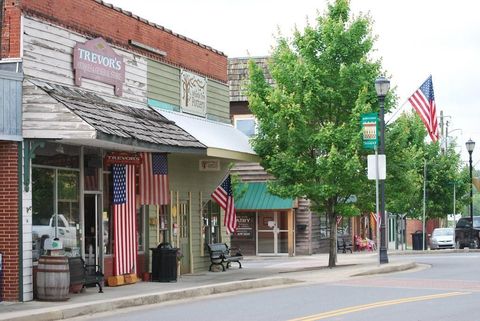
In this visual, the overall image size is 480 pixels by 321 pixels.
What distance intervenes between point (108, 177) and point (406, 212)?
32400 millimetres

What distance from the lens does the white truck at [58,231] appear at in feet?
57.3

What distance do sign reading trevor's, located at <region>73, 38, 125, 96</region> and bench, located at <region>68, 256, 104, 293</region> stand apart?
12.7ft

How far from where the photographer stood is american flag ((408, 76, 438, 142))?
33.8 meters

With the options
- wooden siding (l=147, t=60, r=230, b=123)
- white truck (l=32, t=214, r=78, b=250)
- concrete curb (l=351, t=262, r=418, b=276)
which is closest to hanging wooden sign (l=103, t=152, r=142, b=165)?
white truck (l=32, t=214, r=78, b=250)

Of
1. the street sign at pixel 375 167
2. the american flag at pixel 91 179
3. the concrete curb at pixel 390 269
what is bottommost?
the concrete curb at pixel 390 269

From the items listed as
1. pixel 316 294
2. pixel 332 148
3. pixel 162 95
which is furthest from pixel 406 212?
pixel 316 294

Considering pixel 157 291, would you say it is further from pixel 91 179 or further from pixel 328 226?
pixel 328 226

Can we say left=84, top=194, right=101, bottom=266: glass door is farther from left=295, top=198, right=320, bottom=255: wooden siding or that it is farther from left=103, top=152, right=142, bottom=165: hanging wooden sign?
left=295, top=198, right=320, bottom=255: wooden siding

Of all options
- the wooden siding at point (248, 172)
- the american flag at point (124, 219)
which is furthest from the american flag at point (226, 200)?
the wooden siding at point (248, 172)

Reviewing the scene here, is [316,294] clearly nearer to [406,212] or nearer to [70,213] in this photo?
[70,213]

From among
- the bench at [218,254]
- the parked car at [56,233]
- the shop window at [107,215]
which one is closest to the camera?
the parked car at [56,233]

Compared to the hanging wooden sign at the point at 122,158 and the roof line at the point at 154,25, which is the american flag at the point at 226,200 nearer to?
the roof line at the point at 154,25

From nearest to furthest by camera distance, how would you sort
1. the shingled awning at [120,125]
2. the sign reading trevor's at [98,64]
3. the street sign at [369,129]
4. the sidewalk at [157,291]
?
1. the sidewalk at [157,291]
2. the shingled awning at [120,125]
3. the sign reading trevor's at [98,64]
4. the street sign at [369,129]

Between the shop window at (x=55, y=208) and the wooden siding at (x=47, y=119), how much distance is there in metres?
1.21
